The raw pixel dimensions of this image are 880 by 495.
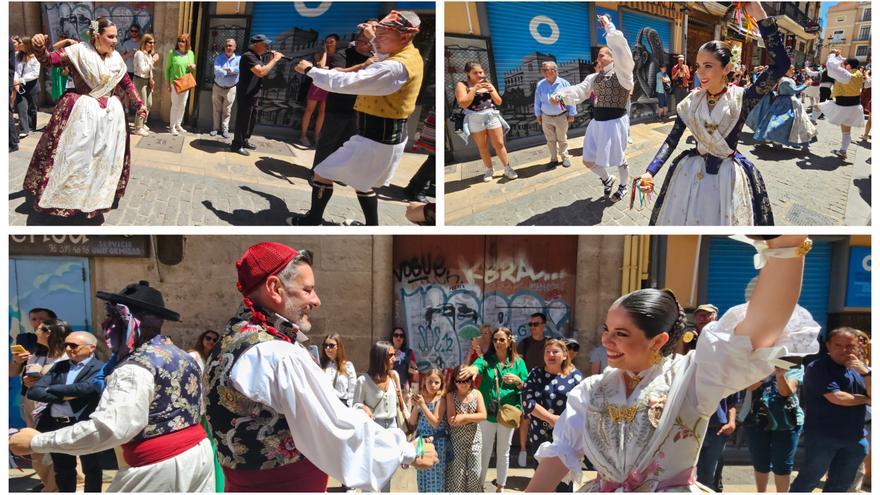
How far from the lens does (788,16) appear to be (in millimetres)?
5430

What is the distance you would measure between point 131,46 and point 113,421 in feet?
13.6

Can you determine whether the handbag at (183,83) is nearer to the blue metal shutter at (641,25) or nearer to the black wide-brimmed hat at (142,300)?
the black wide-brimmed hat at (142,300)

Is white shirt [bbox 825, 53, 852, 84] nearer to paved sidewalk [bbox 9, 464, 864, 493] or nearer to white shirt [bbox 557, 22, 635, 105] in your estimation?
white shirt [bbox 557, 22, 635, 105]

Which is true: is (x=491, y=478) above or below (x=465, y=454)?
below

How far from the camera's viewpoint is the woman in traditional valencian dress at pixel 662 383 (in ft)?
8.66

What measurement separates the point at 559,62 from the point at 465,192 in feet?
4.70

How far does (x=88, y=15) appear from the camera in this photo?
6938 mm

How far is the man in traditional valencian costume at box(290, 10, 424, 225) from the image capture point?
5281 millimetres

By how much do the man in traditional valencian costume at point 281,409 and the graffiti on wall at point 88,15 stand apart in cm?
437

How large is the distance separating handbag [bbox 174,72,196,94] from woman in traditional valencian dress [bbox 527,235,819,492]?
4.99 meters

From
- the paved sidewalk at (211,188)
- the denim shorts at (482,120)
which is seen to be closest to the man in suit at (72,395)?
the paved sidewalk at (211,188)

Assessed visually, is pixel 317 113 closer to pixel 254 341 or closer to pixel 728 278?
pixel 254 341

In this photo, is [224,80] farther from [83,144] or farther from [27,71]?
[27,71]

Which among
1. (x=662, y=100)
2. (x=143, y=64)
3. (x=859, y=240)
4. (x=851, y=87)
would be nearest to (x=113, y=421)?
(x=143, y=64)
